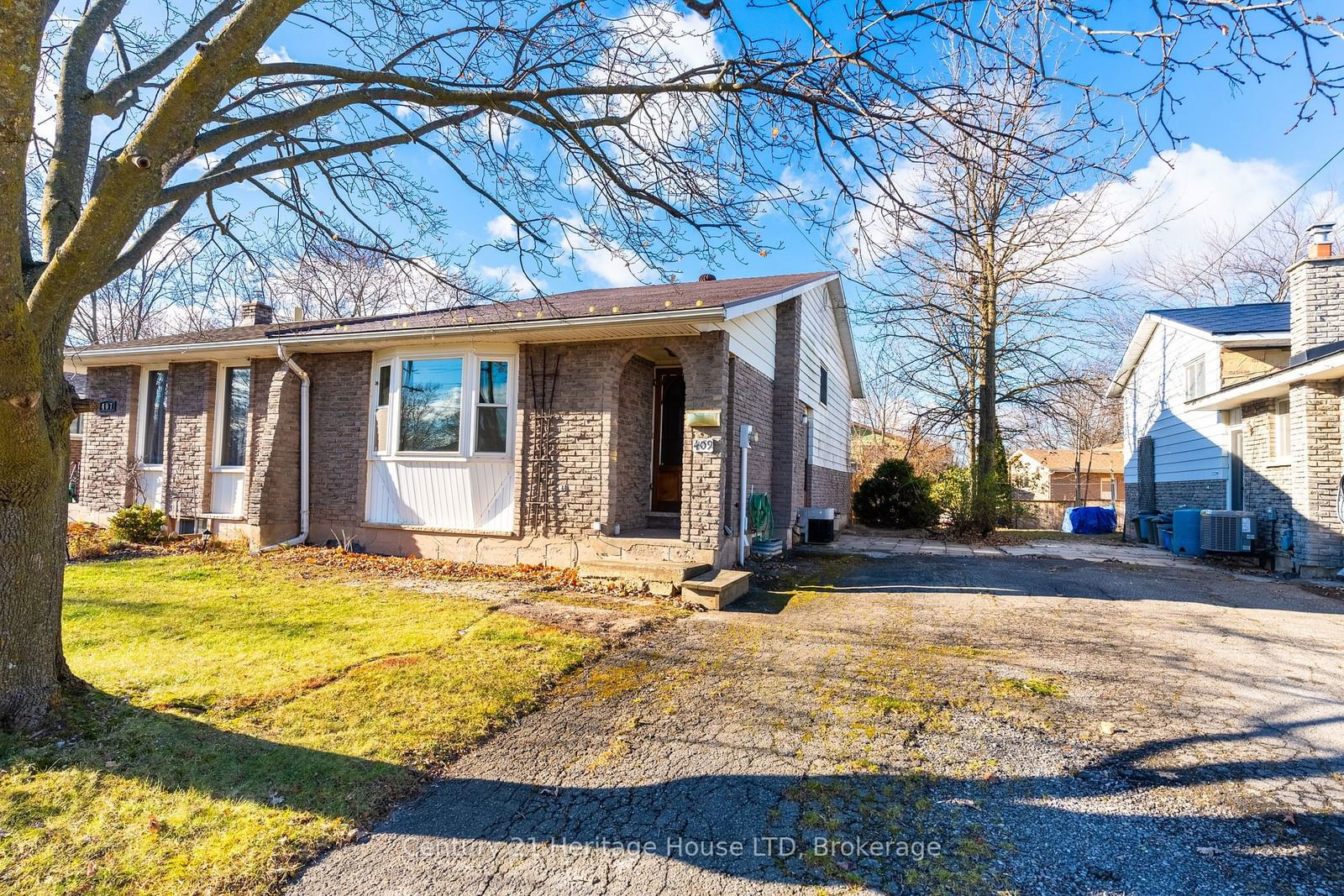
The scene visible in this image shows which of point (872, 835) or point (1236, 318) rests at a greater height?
point (1236, 318)

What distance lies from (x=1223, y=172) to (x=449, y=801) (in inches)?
222

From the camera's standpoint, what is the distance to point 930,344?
15.9m

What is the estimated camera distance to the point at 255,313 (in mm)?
12922

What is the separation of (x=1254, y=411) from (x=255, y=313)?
768 inches

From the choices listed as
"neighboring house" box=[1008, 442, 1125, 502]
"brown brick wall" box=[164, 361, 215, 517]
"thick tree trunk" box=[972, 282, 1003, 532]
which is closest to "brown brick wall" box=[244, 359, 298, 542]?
"brown brick wall" box=[164, 361, 215, 517]

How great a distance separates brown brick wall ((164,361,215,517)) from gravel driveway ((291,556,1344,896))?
9731 mm

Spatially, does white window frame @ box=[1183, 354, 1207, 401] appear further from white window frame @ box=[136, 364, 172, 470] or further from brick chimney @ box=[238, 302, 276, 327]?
white window frame @ box=[136, 364, 172, 470]

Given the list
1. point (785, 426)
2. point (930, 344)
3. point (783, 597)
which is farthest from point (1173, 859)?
point (930, 344)

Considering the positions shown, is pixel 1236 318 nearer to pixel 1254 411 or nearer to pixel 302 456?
pixel 1254 411

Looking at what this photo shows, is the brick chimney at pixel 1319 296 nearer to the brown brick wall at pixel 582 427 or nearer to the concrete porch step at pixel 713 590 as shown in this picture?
the brown brick wall at pixel 582 427

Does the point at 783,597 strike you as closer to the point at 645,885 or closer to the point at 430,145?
the point at 645,885

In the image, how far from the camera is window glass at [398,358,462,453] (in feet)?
29.9

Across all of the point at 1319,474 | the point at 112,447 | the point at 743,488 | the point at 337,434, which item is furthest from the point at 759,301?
the point at 112,447

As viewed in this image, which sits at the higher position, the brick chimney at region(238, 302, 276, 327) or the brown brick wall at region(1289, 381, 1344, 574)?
the brick chimney at region(238, 302, 276, 327)
